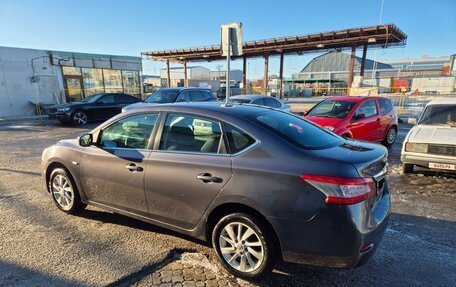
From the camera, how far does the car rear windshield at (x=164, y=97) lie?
1161 centimetres

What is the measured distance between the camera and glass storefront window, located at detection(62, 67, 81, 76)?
829 inches

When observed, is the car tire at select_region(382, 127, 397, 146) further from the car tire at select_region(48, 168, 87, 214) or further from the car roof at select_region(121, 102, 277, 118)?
the car tire at select_region(48, 168, 87, 214)

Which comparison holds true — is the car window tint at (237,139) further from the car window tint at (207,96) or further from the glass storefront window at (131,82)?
the glass storefront window at (131,82)

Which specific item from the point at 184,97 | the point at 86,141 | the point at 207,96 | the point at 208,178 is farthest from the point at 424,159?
the point at 207,96

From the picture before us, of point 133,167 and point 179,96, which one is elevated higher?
point 179,96

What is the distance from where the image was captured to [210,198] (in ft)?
9.55

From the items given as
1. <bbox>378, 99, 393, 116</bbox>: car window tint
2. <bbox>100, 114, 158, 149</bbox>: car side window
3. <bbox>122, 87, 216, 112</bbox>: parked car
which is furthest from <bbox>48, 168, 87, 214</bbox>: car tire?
<bbox>378, 99, 393, 116</bbox>: car window tint

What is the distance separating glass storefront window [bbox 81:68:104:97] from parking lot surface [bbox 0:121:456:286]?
19.2m

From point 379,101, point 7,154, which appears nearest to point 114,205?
point 7,154

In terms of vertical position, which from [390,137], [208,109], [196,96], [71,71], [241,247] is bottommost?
[390,137]

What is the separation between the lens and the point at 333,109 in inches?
321

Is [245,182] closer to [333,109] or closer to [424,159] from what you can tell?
[424,159]

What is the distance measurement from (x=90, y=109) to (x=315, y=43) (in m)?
21.4

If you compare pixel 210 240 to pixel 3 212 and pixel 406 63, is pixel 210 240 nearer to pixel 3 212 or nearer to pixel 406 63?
pixel 3 212
